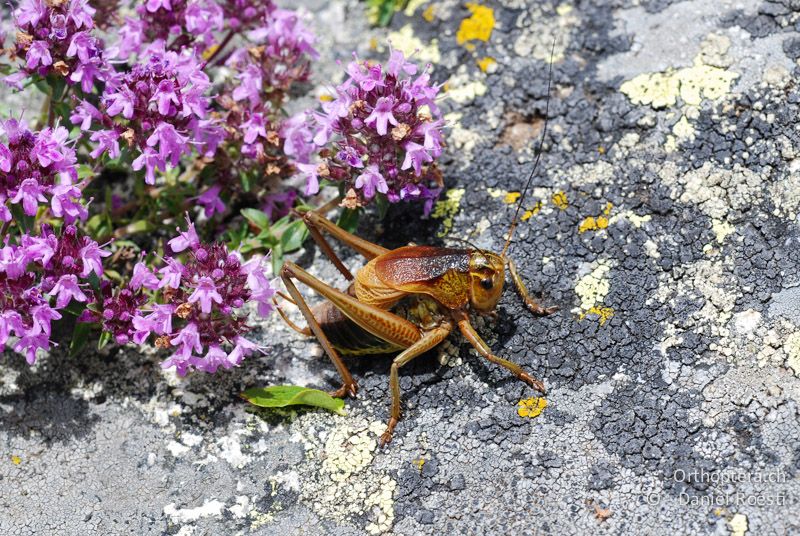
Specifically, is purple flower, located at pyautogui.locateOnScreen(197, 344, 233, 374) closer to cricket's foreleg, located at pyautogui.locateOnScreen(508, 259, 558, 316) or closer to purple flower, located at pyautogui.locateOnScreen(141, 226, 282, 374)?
purple flower, located at pyautogui.locateOnScreen(141, 226, 282, 374)

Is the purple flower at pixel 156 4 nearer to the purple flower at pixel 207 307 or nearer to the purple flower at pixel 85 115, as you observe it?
the purple flower at pixel 85 115

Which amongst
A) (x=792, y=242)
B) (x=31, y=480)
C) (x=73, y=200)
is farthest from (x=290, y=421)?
(x=792, y=242)

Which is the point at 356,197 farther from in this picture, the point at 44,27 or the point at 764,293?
the point at 764,293

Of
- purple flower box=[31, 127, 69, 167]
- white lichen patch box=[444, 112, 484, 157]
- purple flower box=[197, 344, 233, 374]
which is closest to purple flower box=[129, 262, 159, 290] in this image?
purple flower box=[197, 344, 233, 374]

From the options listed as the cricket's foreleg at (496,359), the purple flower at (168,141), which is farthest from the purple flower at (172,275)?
the cricket's foreleg at (496,359)

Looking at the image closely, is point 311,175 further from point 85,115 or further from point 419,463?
point 419,463

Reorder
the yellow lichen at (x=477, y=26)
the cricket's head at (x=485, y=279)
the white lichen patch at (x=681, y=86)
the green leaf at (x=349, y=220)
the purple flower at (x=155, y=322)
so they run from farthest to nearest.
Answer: the yellow lichen at (x=477, y=26) < the green leaf at (x=349, y=220) < the white lichen patch at (x=681, y=86) < the purple flower at (x=155, y=322) < the cricket's head at (x=485, y=279)
